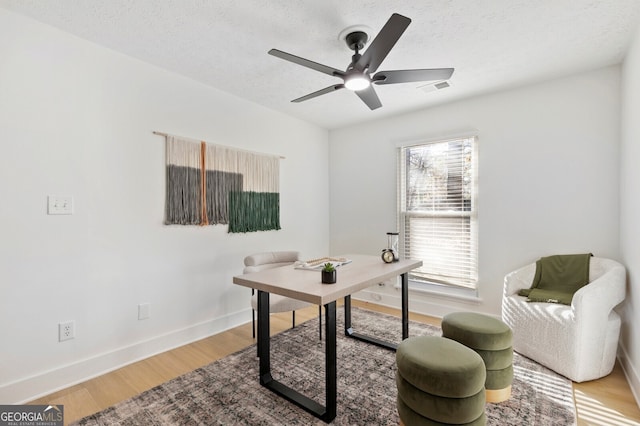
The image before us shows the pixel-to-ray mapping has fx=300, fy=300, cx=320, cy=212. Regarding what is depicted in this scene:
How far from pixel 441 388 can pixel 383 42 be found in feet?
6.13

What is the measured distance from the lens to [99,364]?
7.58ft

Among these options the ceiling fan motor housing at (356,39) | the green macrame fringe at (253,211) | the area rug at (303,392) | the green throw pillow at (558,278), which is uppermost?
the ceiling fan motor housing at (356,39)

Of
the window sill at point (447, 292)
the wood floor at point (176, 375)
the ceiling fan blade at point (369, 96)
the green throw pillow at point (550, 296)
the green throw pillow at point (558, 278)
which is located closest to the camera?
the wood floor at point (176, 375)

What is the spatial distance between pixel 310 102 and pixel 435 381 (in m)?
3.03

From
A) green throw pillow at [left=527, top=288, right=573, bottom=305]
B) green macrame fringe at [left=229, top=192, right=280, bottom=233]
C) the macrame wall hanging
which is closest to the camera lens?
green throw pillow at [left=527, top=288, right=573, bottom=305]

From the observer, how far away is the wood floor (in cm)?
185

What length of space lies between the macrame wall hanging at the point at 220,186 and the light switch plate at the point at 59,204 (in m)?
0.70

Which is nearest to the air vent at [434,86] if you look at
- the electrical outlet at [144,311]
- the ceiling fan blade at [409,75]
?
the ceiling fan blade at [409,75]

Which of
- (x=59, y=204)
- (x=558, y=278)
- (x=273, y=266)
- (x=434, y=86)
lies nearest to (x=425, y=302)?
(x=558, y=278)

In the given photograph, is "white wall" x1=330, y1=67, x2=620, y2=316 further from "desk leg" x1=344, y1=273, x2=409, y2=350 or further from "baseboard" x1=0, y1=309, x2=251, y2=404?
"baseboard" x1=0, y1=309, x2=251, y2=404

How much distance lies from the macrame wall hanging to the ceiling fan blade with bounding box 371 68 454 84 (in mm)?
1801

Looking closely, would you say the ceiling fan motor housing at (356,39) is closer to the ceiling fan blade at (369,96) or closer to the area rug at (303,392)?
the ceiling fan blade at (369,96)

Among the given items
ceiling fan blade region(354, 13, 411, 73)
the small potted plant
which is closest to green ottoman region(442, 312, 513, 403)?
the small potted plant

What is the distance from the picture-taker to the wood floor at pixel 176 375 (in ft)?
6.06
